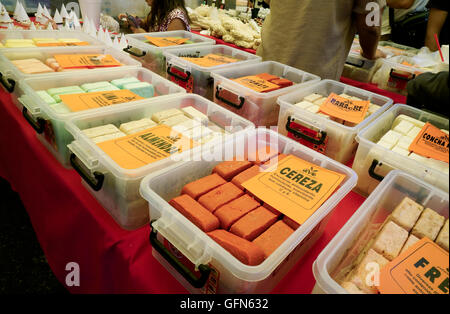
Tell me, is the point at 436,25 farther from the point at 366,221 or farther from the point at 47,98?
the point at 47,98

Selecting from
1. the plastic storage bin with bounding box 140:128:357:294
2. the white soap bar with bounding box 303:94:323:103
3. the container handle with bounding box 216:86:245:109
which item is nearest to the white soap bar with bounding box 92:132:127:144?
the plastic storage bin with bounding box 140:128:357:294

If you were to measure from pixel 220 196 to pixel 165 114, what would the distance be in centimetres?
59

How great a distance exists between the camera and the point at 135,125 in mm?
1247

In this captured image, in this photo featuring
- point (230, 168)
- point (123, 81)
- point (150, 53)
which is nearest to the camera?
point (230, 168)

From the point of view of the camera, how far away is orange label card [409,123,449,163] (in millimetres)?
869

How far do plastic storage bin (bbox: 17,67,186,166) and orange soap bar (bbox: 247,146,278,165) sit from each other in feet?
1.92

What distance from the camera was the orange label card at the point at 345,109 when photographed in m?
1.29

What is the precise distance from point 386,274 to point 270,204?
351mm

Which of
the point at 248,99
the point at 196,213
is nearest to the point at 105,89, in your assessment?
the point at 248,99

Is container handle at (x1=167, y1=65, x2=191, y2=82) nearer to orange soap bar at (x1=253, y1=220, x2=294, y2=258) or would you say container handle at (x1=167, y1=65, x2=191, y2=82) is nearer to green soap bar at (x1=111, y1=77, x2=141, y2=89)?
green soap bar at (x1=111, y1=77, x2=141, y2=89)

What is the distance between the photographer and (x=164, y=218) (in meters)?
0.79

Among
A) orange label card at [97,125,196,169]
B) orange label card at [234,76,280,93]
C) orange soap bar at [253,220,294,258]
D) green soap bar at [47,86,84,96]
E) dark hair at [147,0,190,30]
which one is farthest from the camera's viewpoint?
dark hair at [147,0,190,30]
